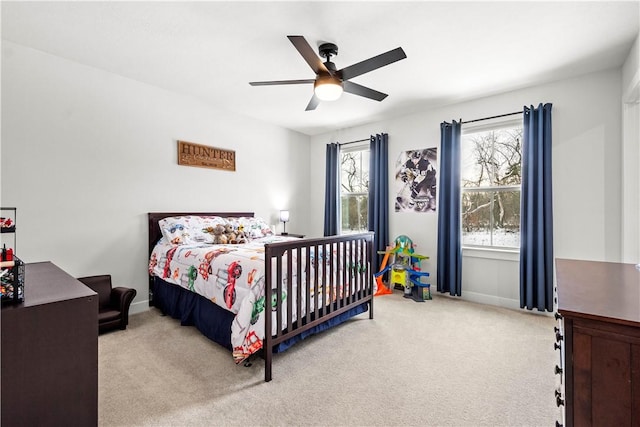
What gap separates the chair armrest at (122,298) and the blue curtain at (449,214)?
3.52 metres

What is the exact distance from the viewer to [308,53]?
199 centimetres

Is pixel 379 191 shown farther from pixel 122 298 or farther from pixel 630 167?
pixel 122 298

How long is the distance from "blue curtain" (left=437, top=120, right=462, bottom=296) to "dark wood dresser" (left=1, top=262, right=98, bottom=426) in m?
3.59

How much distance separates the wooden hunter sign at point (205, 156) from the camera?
11.8ft

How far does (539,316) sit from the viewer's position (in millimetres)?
3088

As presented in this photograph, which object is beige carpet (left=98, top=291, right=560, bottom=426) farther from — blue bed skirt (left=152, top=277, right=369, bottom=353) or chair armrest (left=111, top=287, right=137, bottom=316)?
chair armrest (left=111, top=287, right=137, bottom=316)

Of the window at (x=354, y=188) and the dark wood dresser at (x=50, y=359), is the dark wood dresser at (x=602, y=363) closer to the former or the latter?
the dark wood dresser at (x=50, y=359)

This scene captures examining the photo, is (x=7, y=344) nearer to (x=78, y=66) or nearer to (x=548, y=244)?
(x=78, y=66)

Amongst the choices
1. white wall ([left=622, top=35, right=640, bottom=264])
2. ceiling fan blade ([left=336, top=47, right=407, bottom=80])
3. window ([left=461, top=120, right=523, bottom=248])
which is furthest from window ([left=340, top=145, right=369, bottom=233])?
white wall ([left=622, top=35, right=640, bottom=264])

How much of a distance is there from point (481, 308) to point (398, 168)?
2.11 metres

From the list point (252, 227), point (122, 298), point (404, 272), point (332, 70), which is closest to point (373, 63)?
point (332, 70)

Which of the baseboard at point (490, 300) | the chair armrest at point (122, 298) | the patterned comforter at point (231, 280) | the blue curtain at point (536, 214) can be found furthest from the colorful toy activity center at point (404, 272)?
the chair armrest at point (122, 298)

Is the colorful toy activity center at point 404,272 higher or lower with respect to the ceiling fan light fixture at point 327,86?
A: lower

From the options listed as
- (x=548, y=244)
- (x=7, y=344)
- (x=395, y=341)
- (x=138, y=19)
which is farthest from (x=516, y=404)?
(x=138, y=19)
